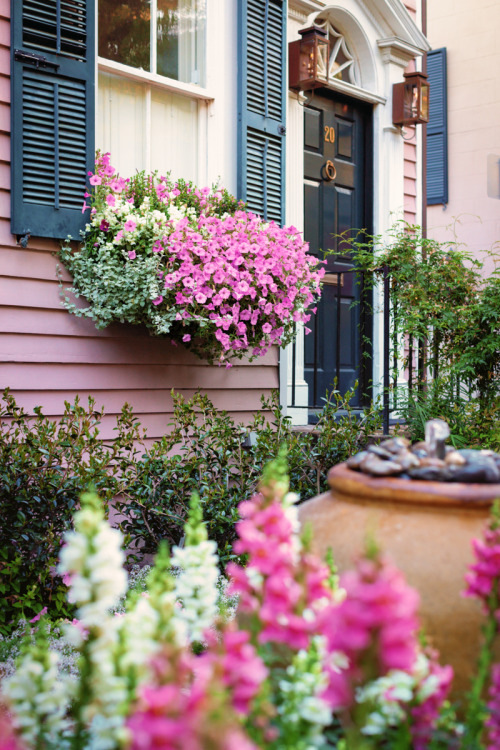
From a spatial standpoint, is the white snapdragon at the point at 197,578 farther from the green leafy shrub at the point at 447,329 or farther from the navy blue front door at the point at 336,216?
the navy blue front door at the point at 336,216

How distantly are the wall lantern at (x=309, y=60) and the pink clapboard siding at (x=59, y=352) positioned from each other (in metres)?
1.87

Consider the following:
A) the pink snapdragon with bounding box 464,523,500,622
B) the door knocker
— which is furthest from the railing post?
the pink snapdragon with bounding box 464,523,500,622

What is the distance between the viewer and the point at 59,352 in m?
3.70

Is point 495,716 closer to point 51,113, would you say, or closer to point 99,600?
point 99,600

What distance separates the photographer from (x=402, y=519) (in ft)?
5.15

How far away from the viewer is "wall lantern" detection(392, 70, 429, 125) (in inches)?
215

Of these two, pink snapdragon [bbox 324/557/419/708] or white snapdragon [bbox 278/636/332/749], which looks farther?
white snapdragon [bbox 278/636/332/749]

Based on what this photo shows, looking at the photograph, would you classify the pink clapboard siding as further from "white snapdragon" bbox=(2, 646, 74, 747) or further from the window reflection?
"white snapdragon" bbox=(2, 646, 74, 747)

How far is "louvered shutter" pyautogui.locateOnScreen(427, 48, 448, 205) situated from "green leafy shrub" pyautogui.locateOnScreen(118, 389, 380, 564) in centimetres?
558

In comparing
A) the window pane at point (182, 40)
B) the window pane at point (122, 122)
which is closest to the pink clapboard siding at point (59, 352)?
the window pane at point (122, 122)

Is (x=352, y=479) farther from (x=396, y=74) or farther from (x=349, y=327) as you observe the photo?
(x=396, y=74)

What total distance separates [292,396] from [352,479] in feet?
10.2

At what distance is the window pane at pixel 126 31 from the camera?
4008 millimetres

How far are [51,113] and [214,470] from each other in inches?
70.2
